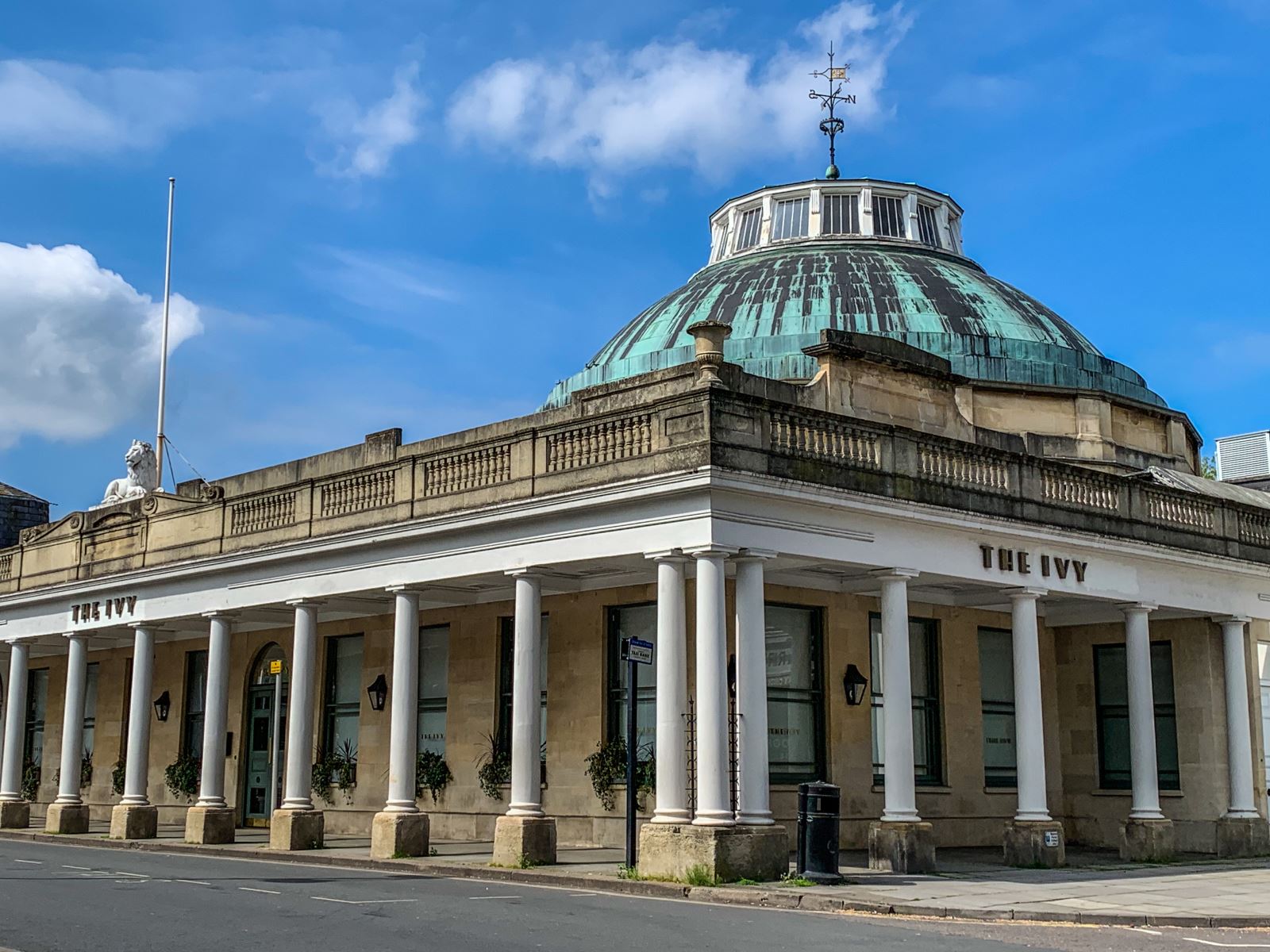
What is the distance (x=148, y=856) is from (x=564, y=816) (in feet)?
20.4

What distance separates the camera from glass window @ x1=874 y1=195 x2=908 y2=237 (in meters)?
32.3

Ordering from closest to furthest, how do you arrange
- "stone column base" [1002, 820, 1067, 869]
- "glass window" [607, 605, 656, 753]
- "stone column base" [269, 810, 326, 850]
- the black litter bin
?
the black litter bin → "stone column base" [1002, 820, 1067, 869] → "glass window" [607, 605, 656, 753] → "stone column base" [269, 810, 326, 850]

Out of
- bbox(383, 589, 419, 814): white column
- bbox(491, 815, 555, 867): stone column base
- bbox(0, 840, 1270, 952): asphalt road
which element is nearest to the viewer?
bbox(0, 840, 1270, 952): asphalt road

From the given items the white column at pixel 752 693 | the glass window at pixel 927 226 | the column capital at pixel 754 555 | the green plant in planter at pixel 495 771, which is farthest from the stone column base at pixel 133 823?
the glass window at pixel 927 226

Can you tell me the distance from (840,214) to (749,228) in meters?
2.33

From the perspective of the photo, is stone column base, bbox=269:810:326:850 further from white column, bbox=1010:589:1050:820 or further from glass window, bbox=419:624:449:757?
white column, bbox=1010:589:1050:820

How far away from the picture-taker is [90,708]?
3328 cm

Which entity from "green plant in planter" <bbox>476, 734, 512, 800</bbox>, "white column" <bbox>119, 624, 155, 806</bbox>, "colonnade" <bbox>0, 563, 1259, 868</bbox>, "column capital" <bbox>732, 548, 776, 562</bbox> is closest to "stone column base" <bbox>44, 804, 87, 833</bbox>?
"colonnade" <bbox>0, 563, 1259, 868</bbox>

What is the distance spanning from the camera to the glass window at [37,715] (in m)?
34.3

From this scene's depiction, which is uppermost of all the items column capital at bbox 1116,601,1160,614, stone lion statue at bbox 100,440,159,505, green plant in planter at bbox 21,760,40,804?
stone lion statue at bbox 100,440,159,505

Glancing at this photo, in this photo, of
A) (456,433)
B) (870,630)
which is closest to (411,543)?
(456,433)

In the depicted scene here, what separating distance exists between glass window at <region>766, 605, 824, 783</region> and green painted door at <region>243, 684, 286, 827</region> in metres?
11.5

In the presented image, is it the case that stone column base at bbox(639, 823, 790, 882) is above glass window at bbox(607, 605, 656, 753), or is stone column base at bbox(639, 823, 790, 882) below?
below

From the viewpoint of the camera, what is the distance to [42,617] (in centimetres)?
2984
